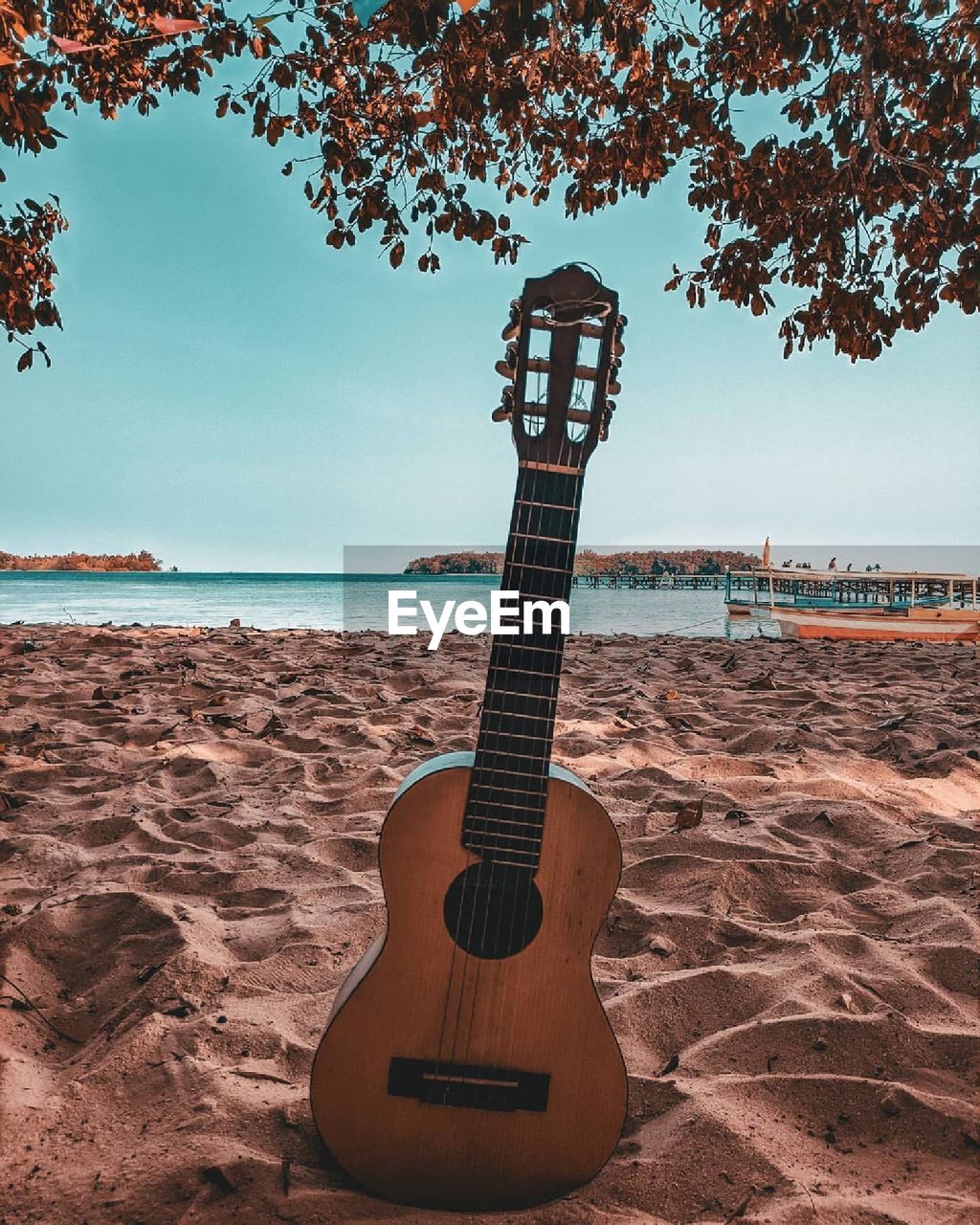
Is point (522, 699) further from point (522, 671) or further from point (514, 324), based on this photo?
point (514, 324)

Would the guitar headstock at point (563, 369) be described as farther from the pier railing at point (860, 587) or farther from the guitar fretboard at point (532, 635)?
the pier railing at point (860, 587)

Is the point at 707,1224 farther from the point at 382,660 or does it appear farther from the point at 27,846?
the point at 382,660

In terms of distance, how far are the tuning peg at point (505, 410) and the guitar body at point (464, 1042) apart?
0.76 m

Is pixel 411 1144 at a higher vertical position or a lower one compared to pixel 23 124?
lower

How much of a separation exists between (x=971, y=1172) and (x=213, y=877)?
7.53 feet

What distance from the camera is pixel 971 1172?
1.46 metres

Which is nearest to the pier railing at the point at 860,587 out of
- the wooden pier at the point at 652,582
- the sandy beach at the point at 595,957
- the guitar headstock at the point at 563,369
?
the wooden pier at the point at 652,582

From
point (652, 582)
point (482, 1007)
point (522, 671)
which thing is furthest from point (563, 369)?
point (652, 582)

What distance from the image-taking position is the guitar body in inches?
55.4

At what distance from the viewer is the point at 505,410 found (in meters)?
1.65

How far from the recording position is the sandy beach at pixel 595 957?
1441 mm

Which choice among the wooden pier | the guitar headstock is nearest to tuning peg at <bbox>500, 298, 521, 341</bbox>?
the guitar headstock

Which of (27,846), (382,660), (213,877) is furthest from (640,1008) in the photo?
(382,660)

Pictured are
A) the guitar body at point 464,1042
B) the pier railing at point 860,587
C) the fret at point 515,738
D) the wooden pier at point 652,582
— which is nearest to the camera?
the guitar body at point 464,1042
